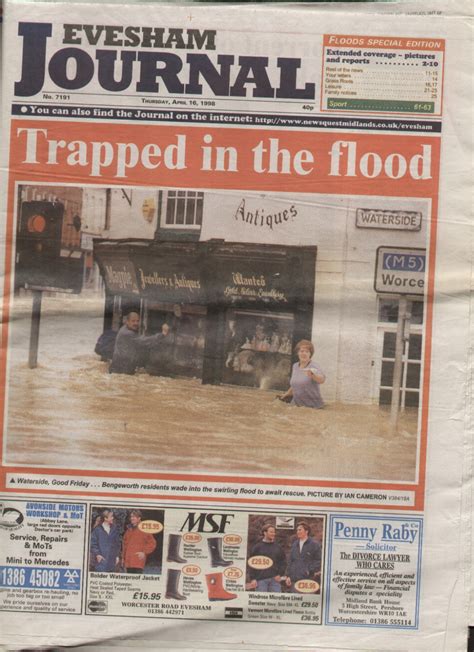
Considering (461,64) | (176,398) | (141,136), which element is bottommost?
(176,398)

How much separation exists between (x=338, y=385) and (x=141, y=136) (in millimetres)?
392

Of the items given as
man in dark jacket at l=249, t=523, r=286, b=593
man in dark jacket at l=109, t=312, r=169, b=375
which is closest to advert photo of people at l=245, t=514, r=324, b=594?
man in dark jacket at l=249, t=523, r=286, b=593

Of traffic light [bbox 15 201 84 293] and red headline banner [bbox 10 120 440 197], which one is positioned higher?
red headline banner [bbox 10 120 440 197]

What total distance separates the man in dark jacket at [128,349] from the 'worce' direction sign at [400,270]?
291 mm

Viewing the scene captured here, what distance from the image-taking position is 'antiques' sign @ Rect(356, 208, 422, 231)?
0.85 m

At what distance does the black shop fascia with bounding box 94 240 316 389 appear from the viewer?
0.85 m

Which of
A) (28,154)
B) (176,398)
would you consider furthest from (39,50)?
(176,398)

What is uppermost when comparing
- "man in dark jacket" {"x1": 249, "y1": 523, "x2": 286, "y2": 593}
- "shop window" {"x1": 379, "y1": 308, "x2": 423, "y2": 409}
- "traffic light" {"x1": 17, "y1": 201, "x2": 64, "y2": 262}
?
"traffic light" {"x1": 17, "y1": 201, "x2": 64, "y2": 262}

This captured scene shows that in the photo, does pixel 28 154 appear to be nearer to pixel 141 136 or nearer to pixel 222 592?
pixel 141 136

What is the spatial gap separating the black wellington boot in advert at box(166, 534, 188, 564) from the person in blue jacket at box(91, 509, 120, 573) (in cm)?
6

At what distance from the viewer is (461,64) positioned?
2.81ft

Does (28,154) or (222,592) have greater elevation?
(28,154)

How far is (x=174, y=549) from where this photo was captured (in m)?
0.86

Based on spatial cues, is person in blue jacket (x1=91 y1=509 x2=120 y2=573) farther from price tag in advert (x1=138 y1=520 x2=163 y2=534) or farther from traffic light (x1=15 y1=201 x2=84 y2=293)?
traffic light (x1=15 y1=201 x2=84 y2=293)
